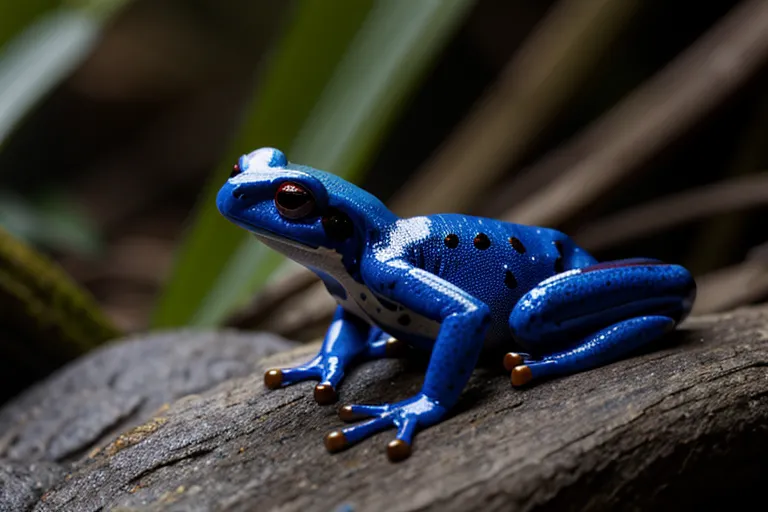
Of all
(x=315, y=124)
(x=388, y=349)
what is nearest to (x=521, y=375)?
(x=388, y=349)

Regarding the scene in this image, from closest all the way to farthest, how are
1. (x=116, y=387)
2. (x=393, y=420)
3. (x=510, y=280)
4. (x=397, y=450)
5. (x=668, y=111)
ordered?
(x=397, y=450) < (x=393, y=420) < (x=510, y=280) < (x=116, y=387) < (x=668, y=111)

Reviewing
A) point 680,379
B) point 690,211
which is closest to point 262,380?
point 680,379

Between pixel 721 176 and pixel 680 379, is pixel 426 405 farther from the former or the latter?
pixel 721 176

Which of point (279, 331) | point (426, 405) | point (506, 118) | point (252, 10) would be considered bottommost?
point (279, 331)

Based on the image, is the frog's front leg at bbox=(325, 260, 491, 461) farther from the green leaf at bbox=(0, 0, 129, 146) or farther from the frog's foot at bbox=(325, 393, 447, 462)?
the green leaf at bbox=(0, 0, 129, 146)

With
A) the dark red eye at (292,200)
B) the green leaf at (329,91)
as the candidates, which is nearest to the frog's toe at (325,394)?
the dark red eye at (292,200)

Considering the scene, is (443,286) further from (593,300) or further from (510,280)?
(593,300)
